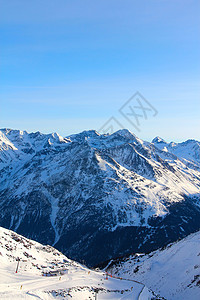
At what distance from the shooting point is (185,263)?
9750 cm

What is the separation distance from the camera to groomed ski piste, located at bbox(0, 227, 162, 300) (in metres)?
61.0

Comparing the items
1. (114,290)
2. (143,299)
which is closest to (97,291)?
(114,290)

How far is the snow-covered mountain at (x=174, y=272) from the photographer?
79713 millimetres

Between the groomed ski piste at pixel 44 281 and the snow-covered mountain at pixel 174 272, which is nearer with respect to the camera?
the groomed ski piste at pixel 44 281

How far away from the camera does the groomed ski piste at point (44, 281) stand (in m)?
61.0

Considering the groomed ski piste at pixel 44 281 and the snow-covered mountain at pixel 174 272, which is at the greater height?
the groomed ski piste at pixel 44 281

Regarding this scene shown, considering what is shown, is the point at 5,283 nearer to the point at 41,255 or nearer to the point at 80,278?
the point at 80,278

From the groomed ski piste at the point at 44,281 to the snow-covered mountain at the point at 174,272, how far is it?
334 inches

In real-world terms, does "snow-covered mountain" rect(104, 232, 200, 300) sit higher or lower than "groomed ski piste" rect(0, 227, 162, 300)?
lower

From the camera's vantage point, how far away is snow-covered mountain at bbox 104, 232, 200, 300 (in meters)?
79.7

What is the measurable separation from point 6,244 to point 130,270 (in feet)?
188

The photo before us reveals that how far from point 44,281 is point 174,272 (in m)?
46.8

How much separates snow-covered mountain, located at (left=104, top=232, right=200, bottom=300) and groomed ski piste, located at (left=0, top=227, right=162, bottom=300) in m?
8.47

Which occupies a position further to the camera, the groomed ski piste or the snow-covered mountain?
the snow-covered mountain
